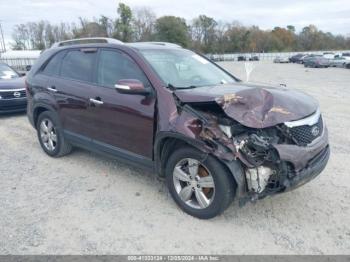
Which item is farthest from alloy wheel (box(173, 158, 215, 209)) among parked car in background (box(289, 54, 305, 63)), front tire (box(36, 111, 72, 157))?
parked car in background (box(289, 54, 305, 63))

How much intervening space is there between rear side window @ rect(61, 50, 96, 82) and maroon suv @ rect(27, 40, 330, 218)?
0.02m

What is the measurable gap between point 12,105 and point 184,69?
6.30 meters

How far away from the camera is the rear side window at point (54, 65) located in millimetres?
5238

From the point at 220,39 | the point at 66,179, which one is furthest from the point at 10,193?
the point at 220,39

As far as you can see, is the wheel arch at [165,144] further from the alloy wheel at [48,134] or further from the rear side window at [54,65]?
the rear side window at [54,65]

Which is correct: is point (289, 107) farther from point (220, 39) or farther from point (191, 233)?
point (220, 39)

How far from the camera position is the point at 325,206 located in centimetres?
373

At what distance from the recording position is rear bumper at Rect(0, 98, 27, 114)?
8578 millimetres

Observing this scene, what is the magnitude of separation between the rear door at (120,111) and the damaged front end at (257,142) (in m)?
0.63

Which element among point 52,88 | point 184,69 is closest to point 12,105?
point 52,88

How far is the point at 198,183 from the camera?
3.43m

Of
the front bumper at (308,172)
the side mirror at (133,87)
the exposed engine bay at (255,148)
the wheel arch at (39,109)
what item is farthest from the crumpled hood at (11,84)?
the front bumper at (308,172)

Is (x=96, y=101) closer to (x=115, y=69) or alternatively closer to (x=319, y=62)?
(x=115, y=69)

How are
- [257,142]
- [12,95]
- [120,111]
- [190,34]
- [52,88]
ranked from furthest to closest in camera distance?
[190,34]
[12,95]
[52,88]
[120,111]
[257,142]
